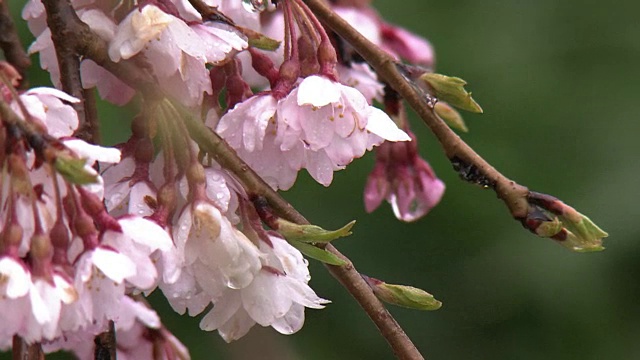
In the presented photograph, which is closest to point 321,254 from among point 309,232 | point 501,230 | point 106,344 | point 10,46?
point 309,232

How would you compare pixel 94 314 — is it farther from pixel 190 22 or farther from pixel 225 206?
pixel 190 22

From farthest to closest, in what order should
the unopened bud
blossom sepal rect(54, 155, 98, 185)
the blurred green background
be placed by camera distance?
the blurred green background → the unopened bud → blossom sepal rect(54, 155, 98, 185)

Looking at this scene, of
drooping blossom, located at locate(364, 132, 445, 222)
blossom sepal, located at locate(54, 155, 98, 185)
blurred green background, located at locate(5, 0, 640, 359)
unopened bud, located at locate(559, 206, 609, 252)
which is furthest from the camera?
blurred green background, located at locate(5, 0, 640, 359)

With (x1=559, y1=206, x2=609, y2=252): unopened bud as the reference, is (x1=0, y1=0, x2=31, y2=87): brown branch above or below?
below

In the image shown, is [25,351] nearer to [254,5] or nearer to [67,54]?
[67,54]

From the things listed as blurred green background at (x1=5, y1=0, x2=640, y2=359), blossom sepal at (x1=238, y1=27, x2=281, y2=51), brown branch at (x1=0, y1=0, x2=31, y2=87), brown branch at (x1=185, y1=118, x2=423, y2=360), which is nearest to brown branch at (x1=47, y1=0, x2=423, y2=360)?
brown branch at (x1=185, y1=118, x2=423, y2=360)

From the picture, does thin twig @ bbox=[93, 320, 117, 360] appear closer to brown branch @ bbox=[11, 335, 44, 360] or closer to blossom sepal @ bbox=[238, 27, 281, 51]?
brown branch @ bbox=[11, 335, 44, 360]

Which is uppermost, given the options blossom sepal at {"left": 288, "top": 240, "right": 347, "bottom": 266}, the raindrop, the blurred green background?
the raindrop

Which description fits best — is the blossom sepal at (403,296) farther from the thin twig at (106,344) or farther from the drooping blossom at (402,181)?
the drooping blossom at (402,181)
